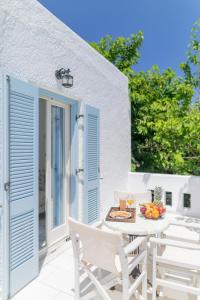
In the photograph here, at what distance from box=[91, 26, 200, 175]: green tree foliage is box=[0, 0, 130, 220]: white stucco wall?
683mm

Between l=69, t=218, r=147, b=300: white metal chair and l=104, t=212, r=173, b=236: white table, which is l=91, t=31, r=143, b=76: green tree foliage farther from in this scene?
l=69, t=218, r=147, b=300: white metal chair

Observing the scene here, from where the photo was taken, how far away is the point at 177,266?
2.50 metres

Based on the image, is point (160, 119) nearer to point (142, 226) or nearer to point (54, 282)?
point (142, 226)

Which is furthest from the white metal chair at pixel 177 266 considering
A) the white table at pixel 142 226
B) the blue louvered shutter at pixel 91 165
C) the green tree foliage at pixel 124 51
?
the green tree foliage at pixel 124 51

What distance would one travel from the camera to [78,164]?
173 inches

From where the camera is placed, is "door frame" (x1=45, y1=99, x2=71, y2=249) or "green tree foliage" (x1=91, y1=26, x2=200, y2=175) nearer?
"door frame" (x1=45, y1=99, x2=71, y2=249)

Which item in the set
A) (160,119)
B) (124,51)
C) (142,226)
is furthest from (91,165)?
(124,51)

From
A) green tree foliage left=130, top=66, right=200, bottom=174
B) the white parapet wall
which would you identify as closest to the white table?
the white parapet wall

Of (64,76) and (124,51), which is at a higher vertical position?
(124,51)

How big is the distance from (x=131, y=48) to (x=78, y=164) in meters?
7.63

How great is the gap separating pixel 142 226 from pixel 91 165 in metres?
2.22

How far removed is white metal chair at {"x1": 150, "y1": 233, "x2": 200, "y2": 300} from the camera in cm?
233

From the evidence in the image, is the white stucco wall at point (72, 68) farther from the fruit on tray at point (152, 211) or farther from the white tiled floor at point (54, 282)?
the fruit on tray at point (152, 211)

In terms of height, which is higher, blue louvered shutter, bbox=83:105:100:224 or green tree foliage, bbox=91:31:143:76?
green tree foliage, bbox=91:31:143:76
